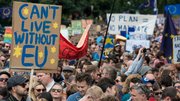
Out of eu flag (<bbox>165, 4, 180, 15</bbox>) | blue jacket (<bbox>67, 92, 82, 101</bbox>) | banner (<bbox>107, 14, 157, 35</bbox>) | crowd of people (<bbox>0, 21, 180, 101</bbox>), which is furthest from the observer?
banner (<bbox>107, 14, 157, 35</bbox>)

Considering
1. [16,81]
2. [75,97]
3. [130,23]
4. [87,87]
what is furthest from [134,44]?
[16,81]

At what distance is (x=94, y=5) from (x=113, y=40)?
37964 mm

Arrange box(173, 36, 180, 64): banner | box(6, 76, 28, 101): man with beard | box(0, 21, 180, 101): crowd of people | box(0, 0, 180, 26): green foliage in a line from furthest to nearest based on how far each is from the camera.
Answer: box(0, 0, 180, 26): green foliage
box(173, 36, 180, 64): banner
box(6, 76, 28, 101): man with beard
box(0, 21, 180, 101): crowd of people

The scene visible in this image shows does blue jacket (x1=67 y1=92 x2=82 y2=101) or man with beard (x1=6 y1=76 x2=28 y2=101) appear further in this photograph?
blue jacket (x1=67 y1=92 x2=82 y2=101)

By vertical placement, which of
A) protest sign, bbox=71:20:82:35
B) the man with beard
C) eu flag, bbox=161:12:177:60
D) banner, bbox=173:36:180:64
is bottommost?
protest sign, bbox=71:20:82:35

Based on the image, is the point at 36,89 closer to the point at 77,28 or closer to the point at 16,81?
the point at 16,81

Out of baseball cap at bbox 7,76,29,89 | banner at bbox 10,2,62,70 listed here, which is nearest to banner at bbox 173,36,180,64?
banner at bbox 10,2,62,70

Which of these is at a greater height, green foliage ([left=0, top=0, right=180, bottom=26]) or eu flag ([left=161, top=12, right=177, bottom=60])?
eu flag ([left=161, top=12, right=177, bottom=60])

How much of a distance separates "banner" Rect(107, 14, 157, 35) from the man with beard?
45.4ft

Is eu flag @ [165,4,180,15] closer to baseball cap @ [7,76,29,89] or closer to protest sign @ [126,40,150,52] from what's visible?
protest sign @ [126,40,150,52]

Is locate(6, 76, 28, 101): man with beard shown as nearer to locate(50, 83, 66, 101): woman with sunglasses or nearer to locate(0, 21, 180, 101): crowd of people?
locate(0, 21, 180, 101): crowd of people

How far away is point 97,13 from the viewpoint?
61812 mm

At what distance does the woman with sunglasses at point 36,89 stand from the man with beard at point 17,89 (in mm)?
483

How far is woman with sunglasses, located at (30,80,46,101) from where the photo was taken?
9492mm
